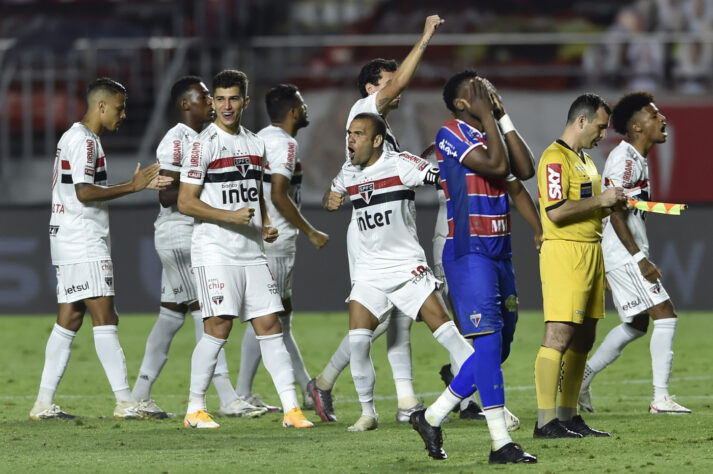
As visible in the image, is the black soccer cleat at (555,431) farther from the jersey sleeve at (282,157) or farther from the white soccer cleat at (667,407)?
the jersey sleeve at (282,157)

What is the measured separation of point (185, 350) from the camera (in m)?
11.6

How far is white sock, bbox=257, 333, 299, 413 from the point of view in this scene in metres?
7.10

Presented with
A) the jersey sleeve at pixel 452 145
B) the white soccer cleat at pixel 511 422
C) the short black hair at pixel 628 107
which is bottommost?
the white soccer cleat at pixel 511 422

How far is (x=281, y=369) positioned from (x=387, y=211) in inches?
43.6

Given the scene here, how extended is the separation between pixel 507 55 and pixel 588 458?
38.2 feet

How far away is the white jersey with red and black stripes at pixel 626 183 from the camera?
779 centimetres

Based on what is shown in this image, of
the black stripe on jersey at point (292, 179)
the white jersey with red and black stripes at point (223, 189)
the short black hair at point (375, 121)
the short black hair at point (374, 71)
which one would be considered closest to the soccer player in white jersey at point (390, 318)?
the short black hair at point (374, 71)

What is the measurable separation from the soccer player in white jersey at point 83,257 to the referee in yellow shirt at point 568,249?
8.52ft

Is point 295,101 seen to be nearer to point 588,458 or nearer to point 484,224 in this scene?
point 484,224

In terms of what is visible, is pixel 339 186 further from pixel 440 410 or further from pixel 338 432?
pixel 440 410

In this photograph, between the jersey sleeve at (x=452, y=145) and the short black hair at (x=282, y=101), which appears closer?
the jersey sleeve at (x=452, y=145)

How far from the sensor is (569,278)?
6.46 metres

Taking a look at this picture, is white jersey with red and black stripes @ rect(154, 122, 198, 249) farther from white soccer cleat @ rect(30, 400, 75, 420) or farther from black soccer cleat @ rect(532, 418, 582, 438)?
black soccer cleat @ rect(532, 418, 582, 438)

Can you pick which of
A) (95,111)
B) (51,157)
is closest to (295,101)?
(95,111)
